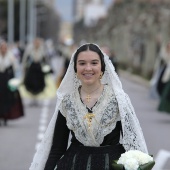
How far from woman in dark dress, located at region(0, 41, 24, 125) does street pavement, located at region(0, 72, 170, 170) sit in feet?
0.77

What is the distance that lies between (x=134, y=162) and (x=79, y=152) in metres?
0.48

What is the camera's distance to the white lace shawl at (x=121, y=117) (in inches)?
179

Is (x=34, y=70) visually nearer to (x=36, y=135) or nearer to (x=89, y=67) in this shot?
(x=36, y=135)

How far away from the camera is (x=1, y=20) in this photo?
100125 mm

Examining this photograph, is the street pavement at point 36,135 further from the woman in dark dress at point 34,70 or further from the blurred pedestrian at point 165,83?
the woman in dark dress at point 34,70

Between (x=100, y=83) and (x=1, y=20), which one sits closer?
(x=100, y=83)

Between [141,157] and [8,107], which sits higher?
[141,157]

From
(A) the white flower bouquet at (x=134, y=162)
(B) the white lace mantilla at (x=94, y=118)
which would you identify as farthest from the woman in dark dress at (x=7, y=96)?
(A) the white flower bouquet at (x=134, y=162)

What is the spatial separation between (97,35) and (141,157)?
83.1 m

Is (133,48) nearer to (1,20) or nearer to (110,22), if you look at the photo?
(110,22)

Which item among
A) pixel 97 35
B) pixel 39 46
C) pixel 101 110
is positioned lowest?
pixel 97 35

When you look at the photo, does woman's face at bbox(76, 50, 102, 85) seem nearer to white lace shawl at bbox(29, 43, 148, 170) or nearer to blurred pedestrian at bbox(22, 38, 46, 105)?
white lace shawl at bbox(29, 43, 148, 170)

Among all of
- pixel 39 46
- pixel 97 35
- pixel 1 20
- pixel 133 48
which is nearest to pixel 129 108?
pixel 39 46

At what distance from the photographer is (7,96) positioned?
15.3 metres
